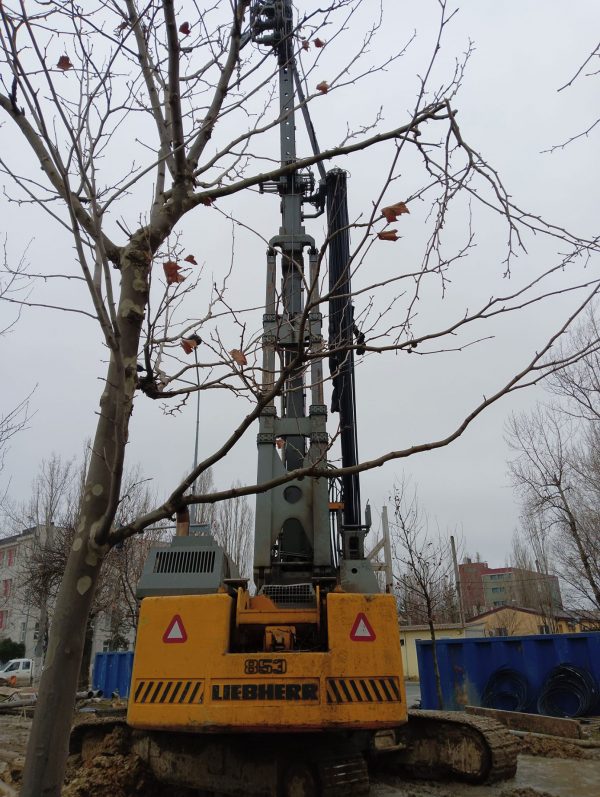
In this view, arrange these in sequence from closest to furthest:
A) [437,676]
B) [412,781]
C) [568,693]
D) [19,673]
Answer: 1. [412,781]
2. [568,693]
3. [437,676]
4. [19,673]

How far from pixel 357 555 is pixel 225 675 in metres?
2.78

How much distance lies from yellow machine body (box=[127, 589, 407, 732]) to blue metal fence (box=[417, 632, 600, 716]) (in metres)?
7.89

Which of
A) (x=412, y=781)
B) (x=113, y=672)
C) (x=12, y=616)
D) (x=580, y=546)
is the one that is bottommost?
(x=412, y=781)

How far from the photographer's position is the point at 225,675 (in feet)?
16.4

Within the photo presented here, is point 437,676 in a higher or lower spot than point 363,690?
higher

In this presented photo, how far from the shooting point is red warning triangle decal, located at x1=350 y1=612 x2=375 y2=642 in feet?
16.8

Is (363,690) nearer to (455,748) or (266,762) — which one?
(266,762)

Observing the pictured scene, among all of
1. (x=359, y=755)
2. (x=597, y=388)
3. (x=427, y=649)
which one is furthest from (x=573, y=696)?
(x=597, y=388)

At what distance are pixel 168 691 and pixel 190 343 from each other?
3.20 m

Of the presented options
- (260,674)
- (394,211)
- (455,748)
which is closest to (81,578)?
(394,211)

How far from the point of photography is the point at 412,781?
7.19 metres

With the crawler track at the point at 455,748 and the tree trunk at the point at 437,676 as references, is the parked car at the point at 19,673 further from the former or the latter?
the crawler track at the point at 455,748

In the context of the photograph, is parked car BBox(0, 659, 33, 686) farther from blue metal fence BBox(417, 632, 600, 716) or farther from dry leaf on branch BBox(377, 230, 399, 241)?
dry leaf on branch BBox(377, 230, 399, 241)

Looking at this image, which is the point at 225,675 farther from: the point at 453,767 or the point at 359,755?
the point at 453,767
